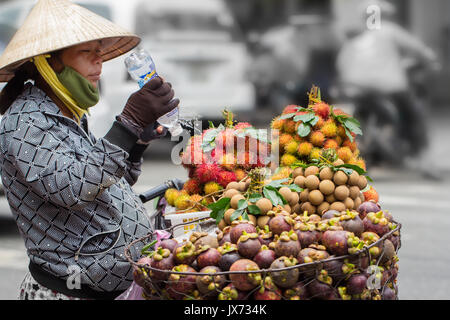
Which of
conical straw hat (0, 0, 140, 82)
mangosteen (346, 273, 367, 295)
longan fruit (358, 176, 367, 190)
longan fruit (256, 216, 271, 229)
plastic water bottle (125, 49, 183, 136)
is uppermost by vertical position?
conical straw hat (0, 0, 140, 82)

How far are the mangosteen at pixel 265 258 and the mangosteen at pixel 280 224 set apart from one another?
0.11 m

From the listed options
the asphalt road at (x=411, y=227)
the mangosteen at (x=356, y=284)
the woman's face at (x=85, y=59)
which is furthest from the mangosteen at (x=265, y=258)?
the asphalt road at (x=411, y=227)

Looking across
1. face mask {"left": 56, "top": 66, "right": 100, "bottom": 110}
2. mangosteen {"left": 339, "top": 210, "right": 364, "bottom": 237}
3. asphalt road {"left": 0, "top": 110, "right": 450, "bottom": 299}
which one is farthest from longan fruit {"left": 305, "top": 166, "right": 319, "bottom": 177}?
asphalt road {"left": 0, "top": 110, "right": 450, "bottom": 299}

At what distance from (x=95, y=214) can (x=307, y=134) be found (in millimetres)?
944

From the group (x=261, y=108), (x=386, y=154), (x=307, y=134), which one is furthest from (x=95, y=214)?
(x=261, y=108)

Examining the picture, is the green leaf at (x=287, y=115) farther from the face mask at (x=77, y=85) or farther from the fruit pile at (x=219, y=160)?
the face mask at (x=77, y=85)

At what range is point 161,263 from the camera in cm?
179

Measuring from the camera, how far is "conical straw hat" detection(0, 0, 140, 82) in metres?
2.10

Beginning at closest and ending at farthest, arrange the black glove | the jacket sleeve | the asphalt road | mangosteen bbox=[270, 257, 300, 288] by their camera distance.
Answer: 1. mangosteen bbox=[270, 257, 300, 288]
2. the jacket sleeve
3. the black glove
4. the asphalt road

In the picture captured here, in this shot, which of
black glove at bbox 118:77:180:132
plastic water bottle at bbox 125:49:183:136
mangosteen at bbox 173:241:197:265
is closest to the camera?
mangosteen at bbox 173:241:197:265

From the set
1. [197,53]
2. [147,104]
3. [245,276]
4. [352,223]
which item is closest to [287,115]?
[147,104]

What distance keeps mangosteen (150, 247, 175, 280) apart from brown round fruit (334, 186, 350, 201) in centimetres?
63

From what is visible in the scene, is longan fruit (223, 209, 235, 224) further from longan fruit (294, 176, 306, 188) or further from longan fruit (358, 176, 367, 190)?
longan fruit (358, 176, 367, 190)

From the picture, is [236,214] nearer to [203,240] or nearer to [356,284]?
[203,240]
